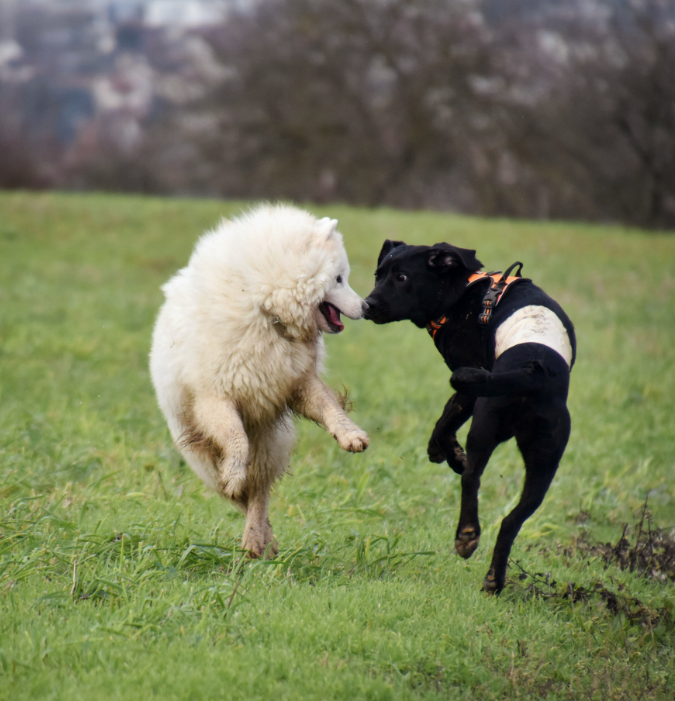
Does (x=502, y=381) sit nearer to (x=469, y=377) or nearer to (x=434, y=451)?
(x=469, y=377)

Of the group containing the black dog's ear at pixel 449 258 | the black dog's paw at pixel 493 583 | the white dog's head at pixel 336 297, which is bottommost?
the black dog's paw at pixel 493 583

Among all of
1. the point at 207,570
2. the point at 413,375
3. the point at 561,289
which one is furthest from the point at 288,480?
the point at 561,289

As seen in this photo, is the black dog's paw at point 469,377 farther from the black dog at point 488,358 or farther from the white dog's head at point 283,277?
the white dog's head at point 283,277

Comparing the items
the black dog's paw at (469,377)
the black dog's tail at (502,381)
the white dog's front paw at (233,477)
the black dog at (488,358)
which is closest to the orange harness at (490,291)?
the black dog at (488,358)

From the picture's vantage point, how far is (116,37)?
111ft

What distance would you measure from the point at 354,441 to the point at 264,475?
78cm

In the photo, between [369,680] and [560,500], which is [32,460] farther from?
[560,500]

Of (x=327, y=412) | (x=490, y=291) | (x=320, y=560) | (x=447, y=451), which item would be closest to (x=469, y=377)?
(x=490, y=291)

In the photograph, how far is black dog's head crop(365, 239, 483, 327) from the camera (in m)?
3.64

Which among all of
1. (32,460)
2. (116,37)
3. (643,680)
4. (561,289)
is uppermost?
(116,37)

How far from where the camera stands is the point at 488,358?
3.58 meters

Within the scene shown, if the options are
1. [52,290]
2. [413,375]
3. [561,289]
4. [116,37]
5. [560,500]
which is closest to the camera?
[560,500]

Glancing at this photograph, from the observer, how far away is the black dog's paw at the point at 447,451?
373 cm

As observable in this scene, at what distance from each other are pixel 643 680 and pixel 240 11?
91.0ft
